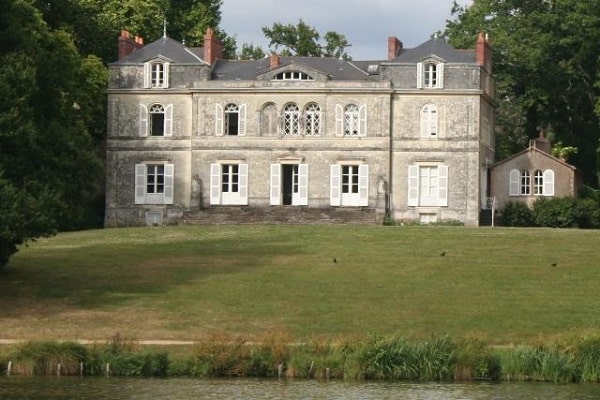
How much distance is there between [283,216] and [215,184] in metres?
3.56

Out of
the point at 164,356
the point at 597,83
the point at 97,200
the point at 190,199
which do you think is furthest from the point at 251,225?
the point at 164,356

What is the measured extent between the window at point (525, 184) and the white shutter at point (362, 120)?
6.60 meters

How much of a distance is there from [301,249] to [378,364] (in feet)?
52.1

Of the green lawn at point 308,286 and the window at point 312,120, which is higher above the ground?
the window at point 312,120

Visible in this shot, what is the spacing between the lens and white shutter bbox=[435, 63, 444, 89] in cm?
5709

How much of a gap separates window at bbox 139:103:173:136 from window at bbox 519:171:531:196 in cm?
1381

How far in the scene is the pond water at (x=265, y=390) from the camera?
24672mm

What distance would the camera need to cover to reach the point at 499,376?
27.0 metres

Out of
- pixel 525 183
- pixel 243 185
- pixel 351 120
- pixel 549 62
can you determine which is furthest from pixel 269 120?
pixel 549 62

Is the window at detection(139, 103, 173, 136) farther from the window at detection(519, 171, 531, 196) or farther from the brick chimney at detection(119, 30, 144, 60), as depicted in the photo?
the window at detection(519, 171, 531, 196)

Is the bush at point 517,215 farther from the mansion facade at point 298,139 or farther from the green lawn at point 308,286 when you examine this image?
the green lawn at point 308,286

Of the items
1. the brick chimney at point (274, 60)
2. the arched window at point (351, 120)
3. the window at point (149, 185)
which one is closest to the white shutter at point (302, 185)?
the arched window at point (351, 120)

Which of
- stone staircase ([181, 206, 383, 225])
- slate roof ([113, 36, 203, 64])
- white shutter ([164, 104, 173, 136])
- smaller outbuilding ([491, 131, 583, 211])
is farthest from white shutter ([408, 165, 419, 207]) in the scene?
white shutter ([164, 104, 173, 136])

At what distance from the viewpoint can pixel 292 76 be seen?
57938 millimetres
